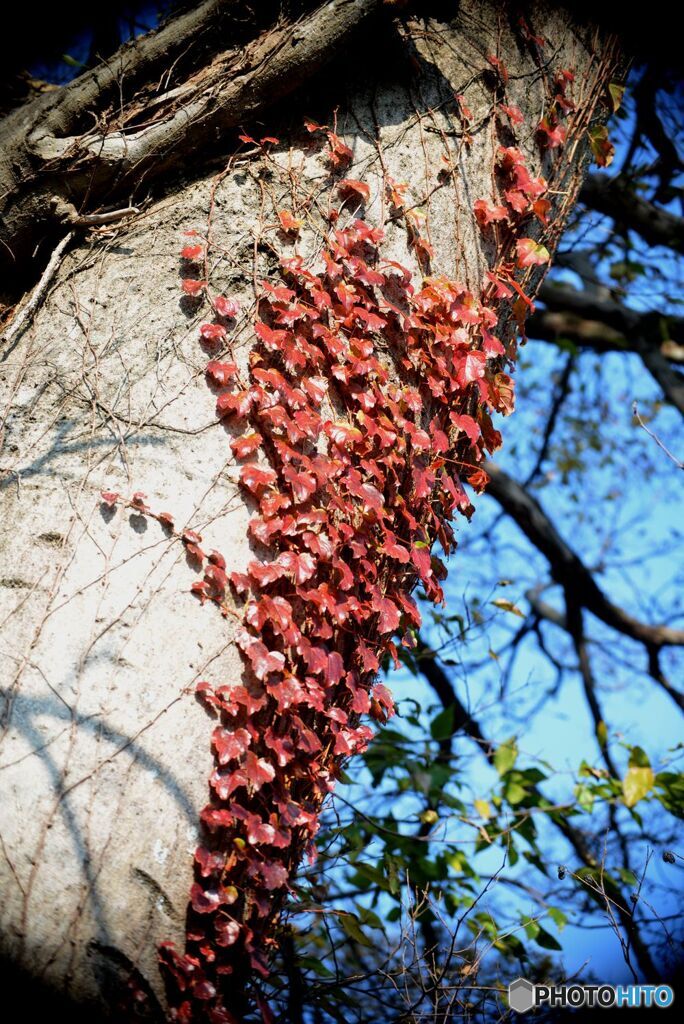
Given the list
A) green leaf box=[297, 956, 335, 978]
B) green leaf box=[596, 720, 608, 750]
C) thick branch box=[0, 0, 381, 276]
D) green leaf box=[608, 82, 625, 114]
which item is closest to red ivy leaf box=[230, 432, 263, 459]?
thick branch box=[0, 0, 381, 276]

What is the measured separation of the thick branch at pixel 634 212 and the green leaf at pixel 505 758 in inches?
134

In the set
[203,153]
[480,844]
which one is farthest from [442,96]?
[480,844]

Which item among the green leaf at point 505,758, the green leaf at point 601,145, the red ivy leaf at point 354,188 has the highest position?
the green leaf at point 601,145

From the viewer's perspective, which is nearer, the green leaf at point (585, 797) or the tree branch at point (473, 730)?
the green leaf at point (585, 797)

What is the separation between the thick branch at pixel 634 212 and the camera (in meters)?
4.86

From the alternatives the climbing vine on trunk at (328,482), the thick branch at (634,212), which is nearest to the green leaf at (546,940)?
the climbing vine on trunk at (328,482)

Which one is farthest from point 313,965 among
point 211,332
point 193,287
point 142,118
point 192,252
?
point 142,118

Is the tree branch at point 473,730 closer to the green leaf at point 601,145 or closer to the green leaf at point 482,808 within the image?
the green leaf at point 482,808

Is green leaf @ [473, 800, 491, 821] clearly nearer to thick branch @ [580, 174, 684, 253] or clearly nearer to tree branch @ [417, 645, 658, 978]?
tree branch @ [417, 645, 658, 978]

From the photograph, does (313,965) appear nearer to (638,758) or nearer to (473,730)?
(638,758)

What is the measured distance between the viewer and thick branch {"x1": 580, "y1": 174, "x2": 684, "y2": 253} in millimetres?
4859

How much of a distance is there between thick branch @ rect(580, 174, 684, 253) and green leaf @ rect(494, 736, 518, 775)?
134 inches

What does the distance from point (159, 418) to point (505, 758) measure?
7.36 ft

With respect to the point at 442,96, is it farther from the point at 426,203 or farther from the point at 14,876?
the point at 14,876
